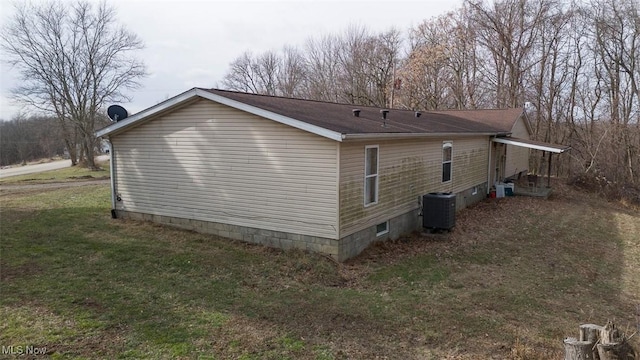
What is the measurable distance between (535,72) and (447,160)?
19.4 metres

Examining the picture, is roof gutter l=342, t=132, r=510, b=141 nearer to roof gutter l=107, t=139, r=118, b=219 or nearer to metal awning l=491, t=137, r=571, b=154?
metal awning l=491, t=137, r=571, b=154

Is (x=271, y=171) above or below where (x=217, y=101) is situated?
below

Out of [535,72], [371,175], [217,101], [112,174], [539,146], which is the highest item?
[535,72]

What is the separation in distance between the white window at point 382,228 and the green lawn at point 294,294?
37cm

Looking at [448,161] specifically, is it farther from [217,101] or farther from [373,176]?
[217,101]

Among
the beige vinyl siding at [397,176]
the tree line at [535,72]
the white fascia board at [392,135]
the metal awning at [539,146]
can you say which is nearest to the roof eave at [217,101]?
the white fascia board at [392,135]

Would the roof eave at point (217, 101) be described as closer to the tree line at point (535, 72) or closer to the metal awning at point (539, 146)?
the metal awning at point (539, 146)

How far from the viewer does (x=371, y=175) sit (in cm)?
947

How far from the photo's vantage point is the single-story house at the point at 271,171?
28.0 ft

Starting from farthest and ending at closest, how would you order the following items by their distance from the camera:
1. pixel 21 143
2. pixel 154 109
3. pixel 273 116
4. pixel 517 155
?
1. pixel 21 143
2. pixel 517 155
3. pixel 154 109
4. pixel 273 116

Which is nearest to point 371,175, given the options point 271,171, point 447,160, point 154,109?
point 271,171

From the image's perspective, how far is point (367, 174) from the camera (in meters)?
9.36

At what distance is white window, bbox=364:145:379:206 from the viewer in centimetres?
929

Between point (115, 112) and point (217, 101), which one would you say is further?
point (115, 112)
